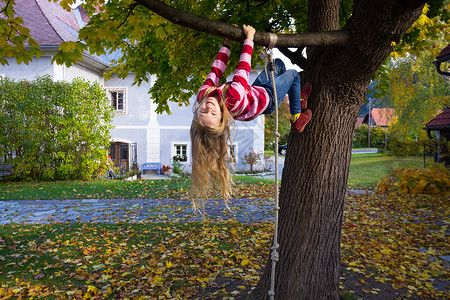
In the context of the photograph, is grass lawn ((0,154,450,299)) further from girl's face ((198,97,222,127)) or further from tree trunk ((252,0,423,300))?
girl's face ((198,97,222,127))

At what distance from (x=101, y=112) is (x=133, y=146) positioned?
3944 mm

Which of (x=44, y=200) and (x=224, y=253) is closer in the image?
(x=224, y=253)

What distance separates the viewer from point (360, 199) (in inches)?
357

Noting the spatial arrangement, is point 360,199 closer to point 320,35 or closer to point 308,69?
point 308,69

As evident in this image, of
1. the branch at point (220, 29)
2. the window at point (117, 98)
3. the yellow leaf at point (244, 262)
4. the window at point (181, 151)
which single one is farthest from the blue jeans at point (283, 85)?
the window at point (117, 98)

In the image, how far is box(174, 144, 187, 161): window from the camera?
18344 millimetres

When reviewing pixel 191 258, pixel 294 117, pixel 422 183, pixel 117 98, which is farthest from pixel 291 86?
pixel 117 98

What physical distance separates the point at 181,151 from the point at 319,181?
1597 cm

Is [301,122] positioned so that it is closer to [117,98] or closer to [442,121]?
[442,121]

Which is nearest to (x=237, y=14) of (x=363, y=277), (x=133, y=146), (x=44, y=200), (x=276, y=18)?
(x=276, y=18)

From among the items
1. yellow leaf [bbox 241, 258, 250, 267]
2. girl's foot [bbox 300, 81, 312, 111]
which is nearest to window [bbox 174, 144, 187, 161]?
yellow leaf [bbox 241, 258, 250, 267]

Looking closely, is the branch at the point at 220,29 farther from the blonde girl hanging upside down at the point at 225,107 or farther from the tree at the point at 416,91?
the tree at the point at 416,91

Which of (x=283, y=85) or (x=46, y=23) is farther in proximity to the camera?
(x=46, y=23)

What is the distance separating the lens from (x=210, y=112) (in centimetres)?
231
